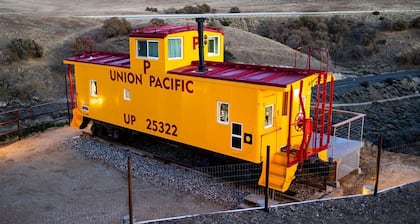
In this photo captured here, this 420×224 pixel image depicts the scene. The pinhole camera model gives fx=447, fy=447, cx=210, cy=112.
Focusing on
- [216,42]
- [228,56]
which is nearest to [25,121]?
[216,42]

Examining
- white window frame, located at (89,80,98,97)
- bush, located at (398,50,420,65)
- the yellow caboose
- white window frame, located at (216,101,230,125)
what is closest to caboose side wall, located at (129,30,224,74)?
the yellow caboose

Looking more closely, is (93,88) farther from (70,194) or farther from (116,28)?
(116,28)

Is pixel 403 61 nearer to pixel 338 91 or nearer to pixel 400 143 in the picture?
pixel 338 91

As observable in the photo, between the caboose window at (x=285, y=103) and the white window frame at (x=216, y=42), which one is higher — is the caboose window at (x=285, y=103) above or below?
below

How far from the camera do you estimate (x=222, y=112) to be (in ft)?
40.9

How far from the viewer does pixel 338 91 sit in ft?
98.2

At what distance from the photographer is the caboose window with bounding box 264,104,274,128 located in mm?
11977

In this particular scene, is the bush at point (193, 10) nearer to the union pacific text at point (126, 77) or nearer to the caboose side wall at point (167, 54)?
the union pacific text at point (126, 77)

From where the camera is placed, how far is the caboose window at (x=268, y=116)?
11977mm

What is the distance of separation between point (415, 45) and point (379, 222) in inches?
1714

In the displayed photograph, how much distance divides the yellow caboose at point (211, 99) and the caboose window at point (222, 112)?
1.1 inches

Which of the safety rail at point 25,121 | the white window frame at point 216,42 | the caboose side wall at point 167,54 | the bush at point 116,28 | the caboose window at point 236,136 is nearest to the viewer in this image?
the caboose window at point 236,136

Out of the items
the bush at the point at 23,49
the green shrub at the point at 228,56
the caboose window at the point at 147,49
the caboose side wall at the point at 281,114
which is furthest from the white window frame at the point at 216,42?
the bush at the point at 23,49

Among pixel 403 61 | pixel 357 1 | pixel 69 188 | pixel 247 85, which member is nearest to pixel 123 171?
pixel 69 188
